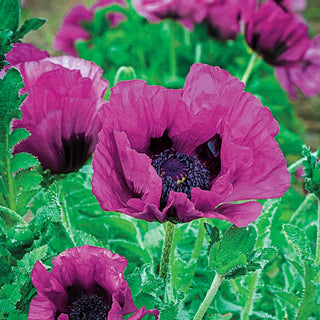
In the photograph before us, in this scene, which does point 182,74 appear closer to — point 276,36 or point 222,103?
point 276,36

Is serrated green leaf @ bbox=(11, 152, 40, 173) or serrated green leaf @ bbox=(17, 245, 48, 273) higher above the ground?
serrated green leaf @ bbox=(11, 152, 40, 173)

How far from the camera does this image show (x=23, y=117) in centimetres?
47

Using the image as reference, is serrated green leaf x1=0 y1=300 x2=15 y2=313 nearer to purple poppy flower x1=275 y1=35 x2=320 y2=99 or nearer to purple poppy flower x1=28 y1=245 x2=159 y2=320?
purple poppy flower x1=28 y1=245 x2=159 y2=320

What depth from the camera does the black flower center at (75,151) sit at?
490 millimetres

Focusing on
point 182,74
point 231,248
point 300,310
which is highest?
point 231,248

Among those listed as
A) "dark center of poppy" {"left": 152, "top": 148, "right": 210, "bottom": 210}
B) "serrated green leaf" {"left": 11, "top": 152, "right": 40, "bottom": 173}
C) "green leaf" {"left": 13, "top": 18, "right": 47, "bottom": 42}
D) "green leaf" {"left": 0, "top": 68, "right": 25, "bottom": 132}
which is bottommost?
"dark center of poppy" {"left": 152, "top": 148, "right": 210, "bottom": 210}

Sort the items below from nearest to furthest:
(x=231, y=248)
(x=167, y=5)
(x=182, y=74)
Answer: (x=231, y=248)
(x=167, y=5)
(x=182, y=74)

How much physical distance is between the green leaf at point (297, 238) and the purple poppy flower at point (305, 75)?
566 millimetres

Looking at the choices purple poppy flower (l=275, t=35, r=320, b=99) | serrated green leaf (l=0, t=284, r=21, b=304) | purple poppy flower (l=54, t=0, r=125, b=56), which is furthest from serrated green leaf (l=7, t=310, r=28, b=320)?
purple poppy flower (l=54, t=0, r=125, b=56)

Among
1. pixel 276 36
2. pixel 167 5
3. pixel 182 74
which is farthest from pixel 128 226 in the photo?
pixel 182 74

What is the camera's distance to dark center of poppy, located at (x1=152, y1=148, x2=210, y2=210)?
17.2 inches

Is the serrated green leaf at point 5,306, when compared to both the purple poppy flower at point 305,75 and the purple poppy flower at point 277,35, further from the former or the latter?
the purple poppy flower at point 305,75

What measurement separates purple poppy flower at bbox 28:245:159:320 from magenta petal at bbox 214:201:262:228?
0.07m

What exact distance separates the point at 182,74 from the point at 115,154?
931mm
